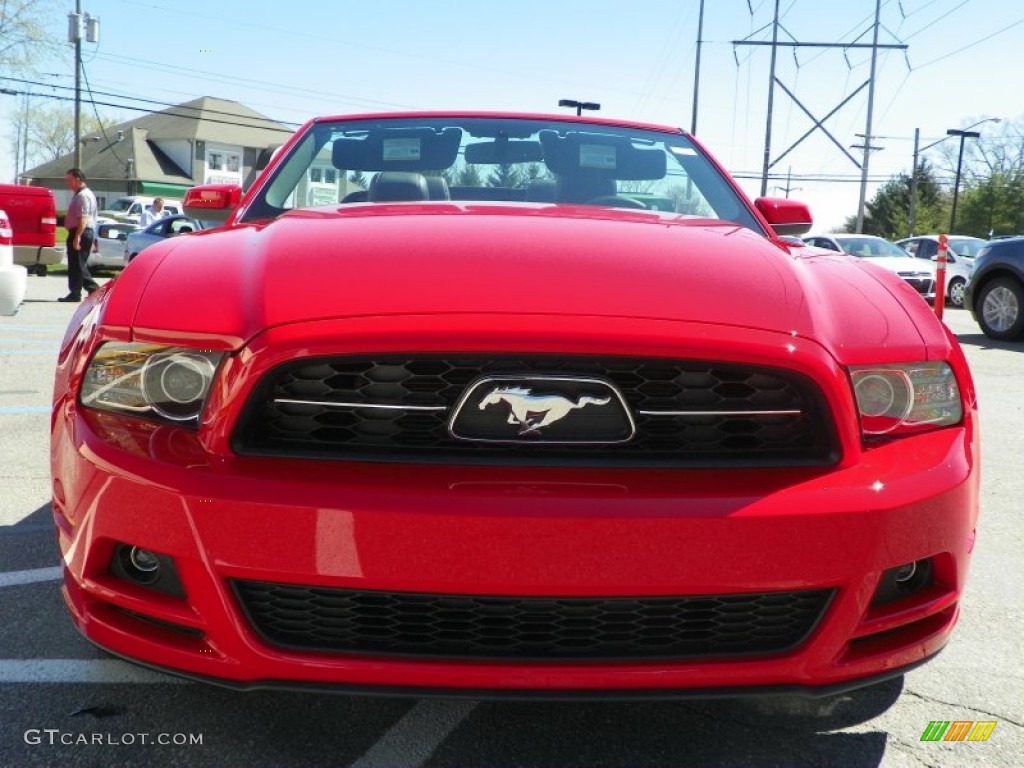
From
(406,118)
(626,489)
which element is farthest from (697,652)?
(406,118)

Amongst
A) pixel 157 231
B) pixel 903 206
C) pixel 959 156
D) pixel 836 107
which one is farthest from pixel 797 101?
pixel 903 206

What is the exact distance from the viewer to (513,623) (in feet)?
5.91

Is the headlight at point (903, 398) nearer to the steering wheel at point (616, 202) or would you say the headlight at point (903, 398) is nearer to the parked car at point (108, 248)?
the steering wheel at point (616, 202)

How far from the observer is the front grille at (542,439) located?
186 cm

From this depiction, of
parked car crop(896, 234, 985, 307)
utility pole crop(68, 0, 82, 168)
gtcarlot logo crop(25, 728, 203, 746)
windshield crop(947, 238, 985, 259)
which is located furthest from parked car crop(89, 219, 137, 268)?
gtcarlot logo crop(25, 728, 203, 746)

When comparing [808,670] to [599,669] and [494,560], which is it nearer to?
[599,669]

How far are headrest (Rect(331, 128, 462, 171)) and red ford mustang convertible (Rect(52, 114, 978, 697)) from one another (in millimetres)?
1364

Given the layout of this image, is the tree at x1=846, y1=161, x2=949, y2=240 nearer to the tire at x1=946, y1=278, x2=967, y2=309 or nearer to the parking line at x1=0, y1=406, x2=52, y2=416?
the tire at x1=946, y1=278, x2=967, y2=309

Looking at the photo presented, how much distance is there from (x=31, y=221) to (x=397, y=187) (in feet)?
43.3

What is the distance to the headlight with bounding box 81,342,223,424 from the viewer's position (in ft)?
6.38

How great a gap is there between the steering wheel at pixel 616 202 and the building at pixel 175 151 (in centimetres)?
7355

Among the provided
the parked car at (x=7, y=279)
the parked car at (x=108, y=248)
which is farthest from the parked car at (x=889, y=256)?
the parked car at (x=7, y=279)

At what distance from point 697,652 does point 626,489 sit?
332mm

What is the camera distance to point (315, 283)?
2004 mm
